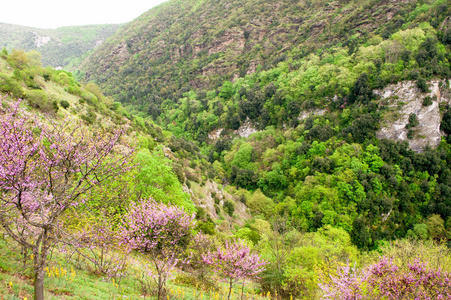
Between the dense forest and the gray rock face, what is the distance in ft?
1.80

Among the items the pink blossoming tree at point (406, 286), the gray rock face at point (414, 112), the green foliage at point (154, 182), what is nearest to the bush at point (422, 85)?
the gray rock face at point (414, 112)

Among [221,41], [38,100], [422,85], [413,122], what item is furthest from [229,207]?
[221,41]

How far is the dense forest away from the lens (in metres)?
9.34

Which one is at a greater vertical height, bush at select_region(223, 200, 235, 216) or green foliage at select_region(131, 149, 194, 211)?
green foliage at select_region(131, 149, 194, 211)

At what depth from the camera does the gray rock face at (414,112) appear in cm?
5150

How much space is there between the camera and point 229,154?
243 feet

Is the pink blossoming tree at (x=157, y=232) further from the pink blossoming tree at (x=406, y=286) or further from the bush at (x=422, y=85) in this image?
the bush at (x=422, y=85)

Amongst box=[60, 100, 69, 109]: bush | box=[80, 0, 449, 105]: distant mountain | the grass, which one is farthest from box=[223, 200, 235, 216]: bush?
box=[80, 0, 449, 105]: distant mountain

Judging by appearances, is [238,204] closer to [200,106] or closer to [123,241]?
[123,241]

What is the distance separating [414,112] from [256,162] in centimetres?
3964

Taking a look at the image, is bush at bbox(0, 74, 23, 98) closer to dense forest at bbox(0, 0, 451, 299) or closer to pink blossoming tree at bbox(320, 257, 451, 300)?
dense forest at bbox(0, 0, 451, 299)

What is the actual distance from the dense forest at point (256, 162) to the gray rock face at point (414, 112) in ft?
1.80

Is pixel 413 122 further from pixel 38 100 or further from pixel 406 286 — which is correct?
pixel 38 100

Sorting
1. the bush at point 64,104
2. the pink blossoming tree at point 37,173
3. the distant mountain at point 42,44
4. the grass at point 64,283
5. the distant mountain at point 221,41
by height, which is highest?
the distant mountain at point 42,44
